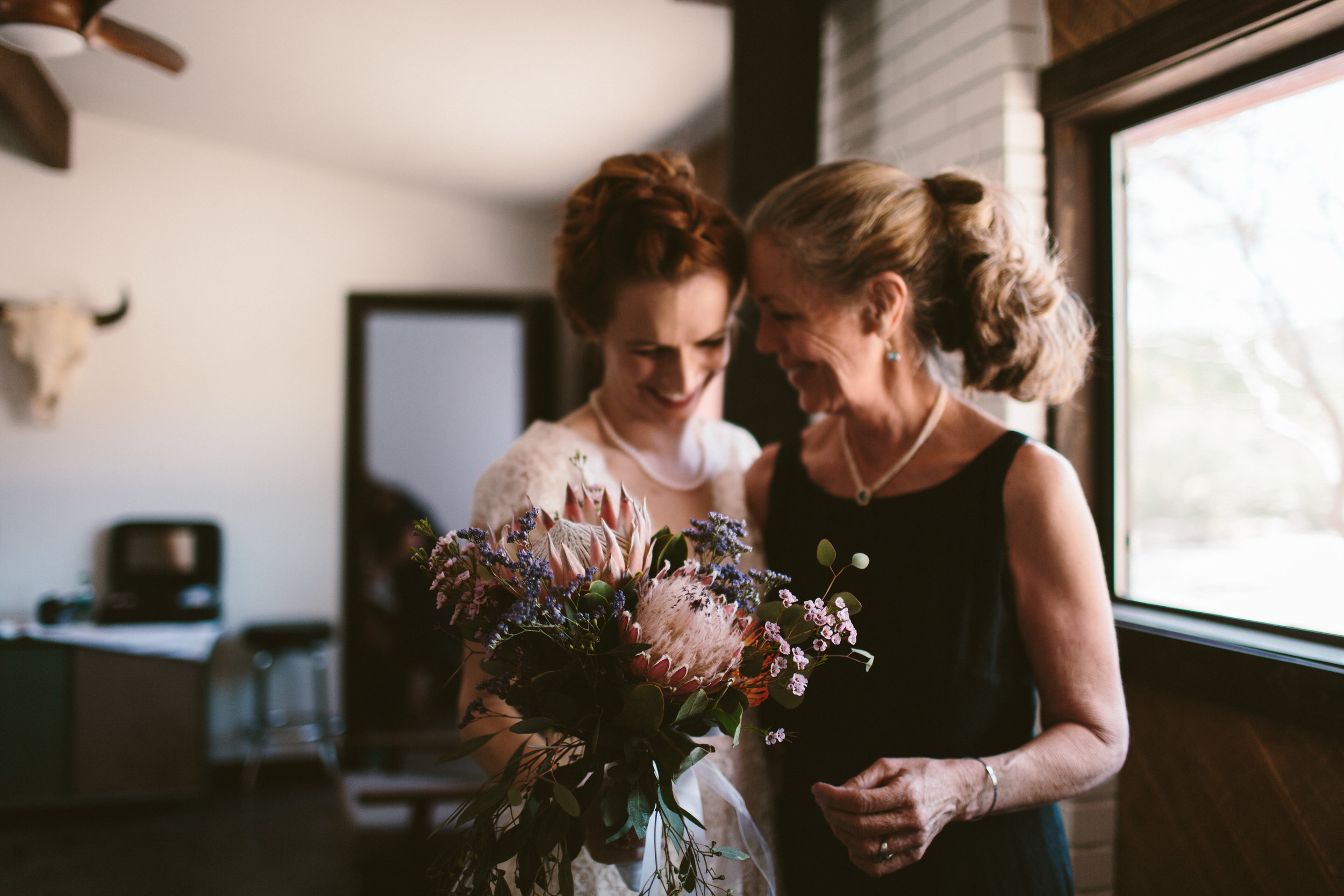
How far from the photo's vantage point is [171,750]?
4766mm

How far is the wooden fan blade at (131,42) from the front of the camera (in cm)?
282

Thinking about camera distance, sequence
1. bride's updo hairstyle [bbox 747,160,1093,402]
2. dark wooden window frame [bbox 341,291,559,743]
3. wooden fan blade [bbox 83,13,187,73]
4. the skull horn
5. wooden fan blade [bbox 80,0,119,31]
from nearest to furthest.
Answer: bride's updo hairstyle [bbox 747,160,1093,402]
wooden fan blade [bbox 80,0,119,31]
wooden fan blade [bbox 83,13,187,73]
the skull horn
dark wooden window frame [bbox 341,291,559,743]

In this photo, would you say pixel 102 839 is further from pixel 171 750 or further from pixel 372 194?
pixel 372 194

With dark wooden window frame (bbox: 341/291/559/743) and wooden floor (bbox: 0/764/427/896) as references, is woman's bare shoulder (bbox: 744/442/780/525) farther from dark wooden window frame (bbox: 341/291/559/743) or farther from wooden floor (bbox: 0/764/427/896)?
dark wooden window frame (bbox: 341/291/559/743)

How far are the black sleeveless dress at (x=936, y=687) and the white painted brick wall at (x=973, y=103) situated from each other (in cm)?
89

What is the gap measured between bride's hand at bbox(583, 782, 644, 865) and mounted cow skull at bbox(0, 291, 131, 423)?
17.9ft

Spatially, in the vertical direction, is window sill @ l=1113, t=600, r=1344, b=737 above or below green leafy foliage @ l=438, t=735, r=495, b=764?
below

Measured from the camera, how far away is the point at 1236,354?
1976 mm

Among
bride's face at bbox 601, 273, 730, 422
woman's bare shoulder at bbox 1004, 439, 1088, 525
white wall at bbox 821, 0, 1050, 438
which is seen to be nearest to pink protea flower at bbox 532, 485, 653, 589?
bride's face at bbox 601, 273, 730, 422

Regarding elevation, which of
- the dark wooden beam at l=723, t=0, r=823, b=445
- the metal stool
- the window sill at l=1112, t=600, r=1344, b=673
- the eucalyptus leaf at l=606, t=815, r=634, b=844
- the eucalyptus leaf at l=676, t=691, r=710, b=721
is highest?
the dark wooden beam at l=723, t=0, r=823, b=445

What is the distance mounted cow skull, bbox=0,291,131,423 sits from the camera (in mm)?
5066

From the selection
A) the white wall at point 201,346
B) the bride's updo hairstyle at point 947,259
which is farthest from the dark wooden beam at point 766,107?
the white wall at point 201,346

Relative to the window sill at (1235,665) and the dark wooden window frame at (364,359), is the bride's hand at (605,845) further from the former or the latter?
the dark wooden window frame at (364,359)

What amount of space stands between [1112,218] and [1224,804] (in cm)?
135
